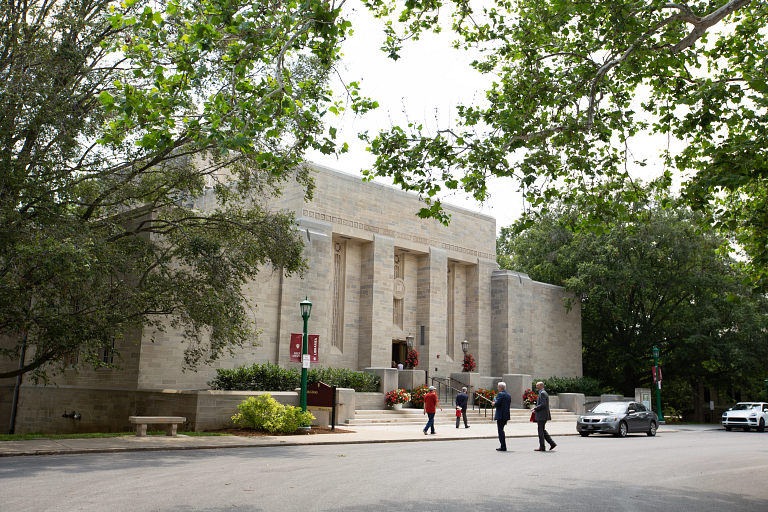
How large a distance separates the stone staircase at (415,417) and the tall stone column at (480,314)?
504 centimetres

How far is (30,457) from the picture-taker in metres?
11.9

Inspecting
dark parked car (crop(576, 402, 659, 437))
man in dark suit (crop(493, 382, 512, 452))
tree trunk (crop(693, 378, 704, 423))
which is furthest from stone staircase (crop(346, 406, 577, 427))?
tree trunk (crop(693, 378, 704, 423))

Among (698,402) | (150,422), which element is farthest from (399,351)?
(698,402)

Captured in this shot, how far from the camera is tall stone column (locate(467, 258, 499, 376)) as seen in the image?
3409 centimetres

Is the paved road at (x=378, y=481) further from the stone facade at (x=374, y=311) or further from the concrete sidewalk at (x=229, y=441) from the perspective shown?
the stone facade at (x=374, y=311)

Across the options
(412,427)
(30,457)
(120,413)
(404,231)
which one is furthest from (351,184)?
(30,457)

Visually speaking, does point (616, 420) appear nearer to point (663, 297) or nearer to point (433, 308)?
point (433, 308)

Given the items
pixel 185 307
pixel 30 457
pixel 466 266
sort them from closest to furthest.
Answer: pixel 30 457 < pixel 185 307 < pixel 466 266

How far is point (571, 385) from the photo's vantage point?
35.1 meters

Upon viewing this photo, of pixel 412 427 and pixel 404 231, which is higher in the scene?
pixel 404 231

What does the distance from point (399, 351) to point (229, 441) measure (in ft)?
57.0

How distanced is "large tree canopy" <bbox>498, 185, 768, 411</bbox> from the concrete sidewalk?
15095 mm

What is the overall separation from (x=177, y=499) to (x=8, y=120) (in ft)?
→ 33.1

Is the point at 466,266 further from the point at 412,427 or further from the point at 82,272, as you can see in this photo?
the point at 82,272
